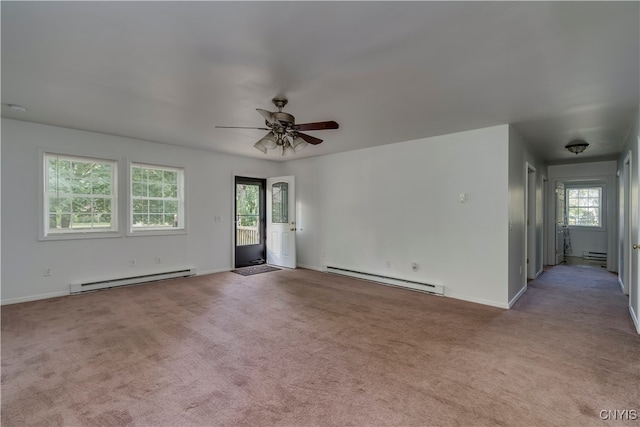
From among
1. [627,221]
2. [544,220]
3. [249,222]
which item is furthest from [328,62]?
[544,220]

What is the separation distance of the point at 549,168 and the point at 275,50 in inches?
310

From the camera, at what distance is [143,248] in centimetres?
520

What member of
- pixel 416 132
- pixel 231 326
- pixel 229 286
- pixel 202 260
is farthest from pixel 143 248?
pixel 416 132

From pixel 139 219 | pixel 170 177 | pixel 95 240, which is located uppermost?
pixel 170 177

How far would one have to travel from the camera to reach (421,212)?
4898 mm

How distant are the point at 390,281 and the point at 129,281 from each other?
14.3 feet

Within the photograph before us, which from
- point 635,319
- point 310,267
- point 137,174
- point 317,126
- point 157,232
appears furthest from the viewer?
point 310,267

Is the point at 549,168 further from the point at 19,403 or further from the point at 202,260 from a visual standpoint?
the point at 19,403

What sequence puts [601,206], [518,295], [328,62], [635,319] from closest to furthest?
[328,62], [635,319], [518,295], [601,206]

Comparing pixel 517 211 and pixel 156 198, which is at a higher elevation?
pixel 156 198

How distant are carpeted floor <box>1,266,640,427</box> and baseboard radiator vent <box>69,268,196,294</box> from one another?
0.26 meters

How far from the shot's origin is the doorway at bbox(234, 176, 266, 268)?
21.7ft

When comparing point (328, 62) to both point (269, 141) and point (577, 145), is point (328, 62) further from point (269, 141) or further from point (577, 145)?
point (577, 145)

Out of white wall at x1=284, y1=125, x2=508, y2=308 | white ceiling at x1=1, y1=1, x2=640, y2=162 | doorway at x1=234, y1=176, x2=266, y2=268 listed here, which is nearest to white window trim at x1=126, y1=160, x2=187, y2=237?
doorway at x1=234, y1=176, x2=266, y2=268
